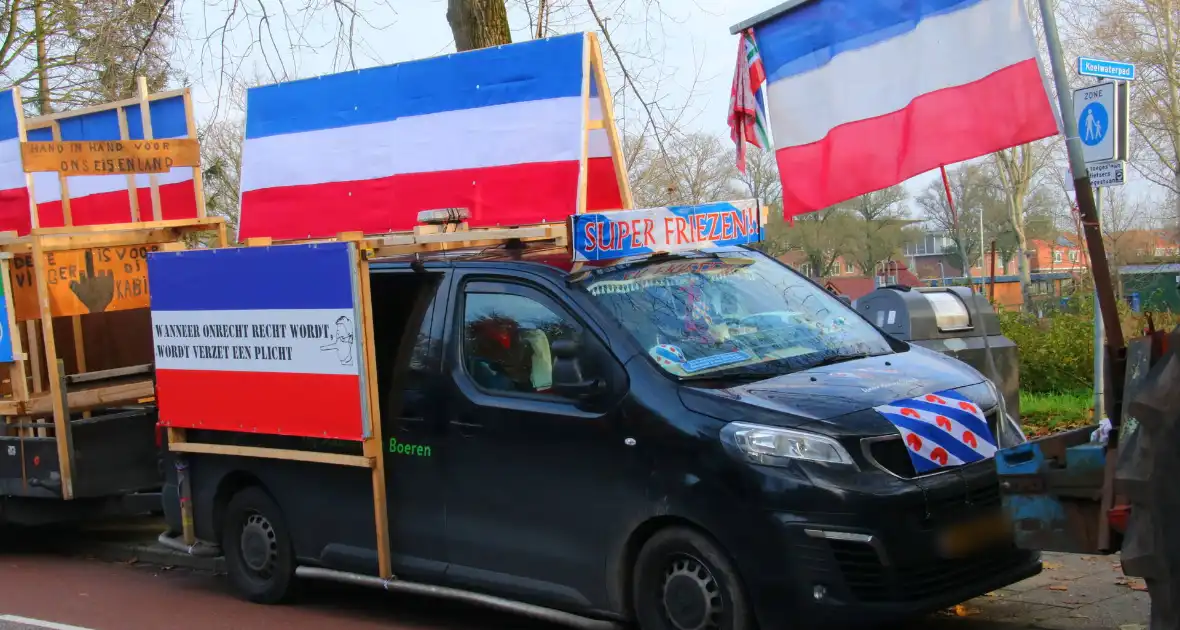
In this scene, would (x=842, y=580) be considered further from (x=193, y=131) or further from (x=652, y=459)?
(x=193, y=131)

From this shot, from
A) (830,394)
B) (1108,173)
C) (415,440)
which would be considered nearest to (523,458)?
(415,440)

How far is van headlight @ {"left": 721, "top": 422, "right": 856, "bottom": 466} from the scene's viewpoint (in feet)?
15.9

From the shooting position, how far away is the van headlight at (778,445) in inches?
190

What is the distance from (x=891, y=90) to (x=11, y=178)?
934 centimetres

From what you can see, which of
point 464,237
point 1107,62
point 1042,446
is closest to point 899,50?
point 1042,446

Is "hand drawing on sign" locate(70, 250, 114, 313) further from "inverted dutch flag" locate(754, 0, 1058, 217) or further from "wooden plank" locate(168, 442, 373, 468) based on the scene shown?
"inverted dutch flag" locate(754, 0, 1058, 217)

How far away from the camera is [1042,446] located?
480 centimetres

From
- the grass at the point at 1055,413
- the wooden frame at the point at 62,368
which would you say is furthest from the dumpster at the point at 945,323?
the wooden frame at the point at 62,368

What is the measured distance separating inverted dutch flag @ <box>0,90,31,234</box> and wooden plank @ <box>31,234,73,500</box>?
140 inches

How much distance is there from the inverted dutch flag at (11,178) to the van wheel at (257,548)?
216 inches

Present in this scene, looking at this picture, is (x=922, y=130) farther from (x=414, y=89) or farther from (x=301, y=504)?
(x=414, y=89)

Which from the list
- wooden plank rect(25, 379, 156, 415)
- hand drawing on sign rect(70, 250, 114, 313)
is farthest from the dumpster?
hand drawing on sign rect(70, 250, 114, 313)

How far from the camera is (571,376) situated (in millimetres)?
5516

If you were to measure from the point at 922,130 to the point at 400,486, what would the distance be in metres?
3.17
